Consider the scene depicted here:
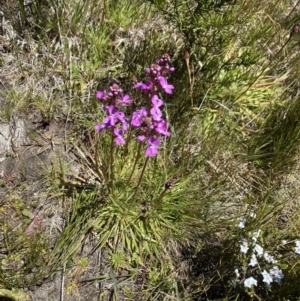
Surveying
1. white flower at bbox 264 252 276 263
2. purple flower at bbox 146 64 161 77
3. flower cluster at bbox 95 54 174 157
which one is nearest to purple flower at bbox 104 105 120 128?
flower cluster at bbox 95 54 174 157

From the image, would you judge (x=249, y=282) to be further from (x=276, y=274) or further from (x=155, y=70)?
(x=155, y=70)

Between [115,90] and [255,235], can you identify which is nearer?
[115,90]

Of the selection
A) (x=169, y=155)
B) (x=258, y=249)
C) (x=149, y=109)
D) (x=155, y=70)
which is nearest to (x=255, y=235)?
(x=258, y=249)

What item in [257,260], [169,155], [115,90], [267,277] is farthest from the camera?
[169,155]

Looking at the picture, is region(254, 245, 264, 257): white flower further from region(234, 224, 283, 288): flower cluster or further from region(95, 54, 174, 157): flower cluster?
region(95, 54, 174, 157): flower cluster

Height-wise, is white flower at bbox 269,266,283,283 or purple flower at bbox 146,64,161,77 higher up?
purple flower at bbox 146,64,161,77

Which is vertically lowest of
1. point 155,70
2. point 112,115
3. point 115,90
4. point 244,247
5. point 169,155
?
point 169,155

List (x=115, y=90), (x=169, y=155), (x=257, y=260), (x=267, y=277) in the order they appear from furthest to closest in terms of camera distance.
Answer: (x=169, y=155), (x=257, y=260), (x=267, y=277), (x=115, y=90)

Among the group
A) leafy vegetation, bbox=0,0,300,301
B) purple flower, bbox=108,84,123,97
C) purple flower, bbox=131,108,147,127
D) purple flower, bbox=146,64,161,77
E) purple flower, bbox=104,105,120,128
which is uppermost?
purple flower, bbox=146,64,161,77

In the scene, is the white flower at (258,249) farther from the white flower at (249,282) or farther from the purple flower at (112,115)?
the purple flower at (112,115)
